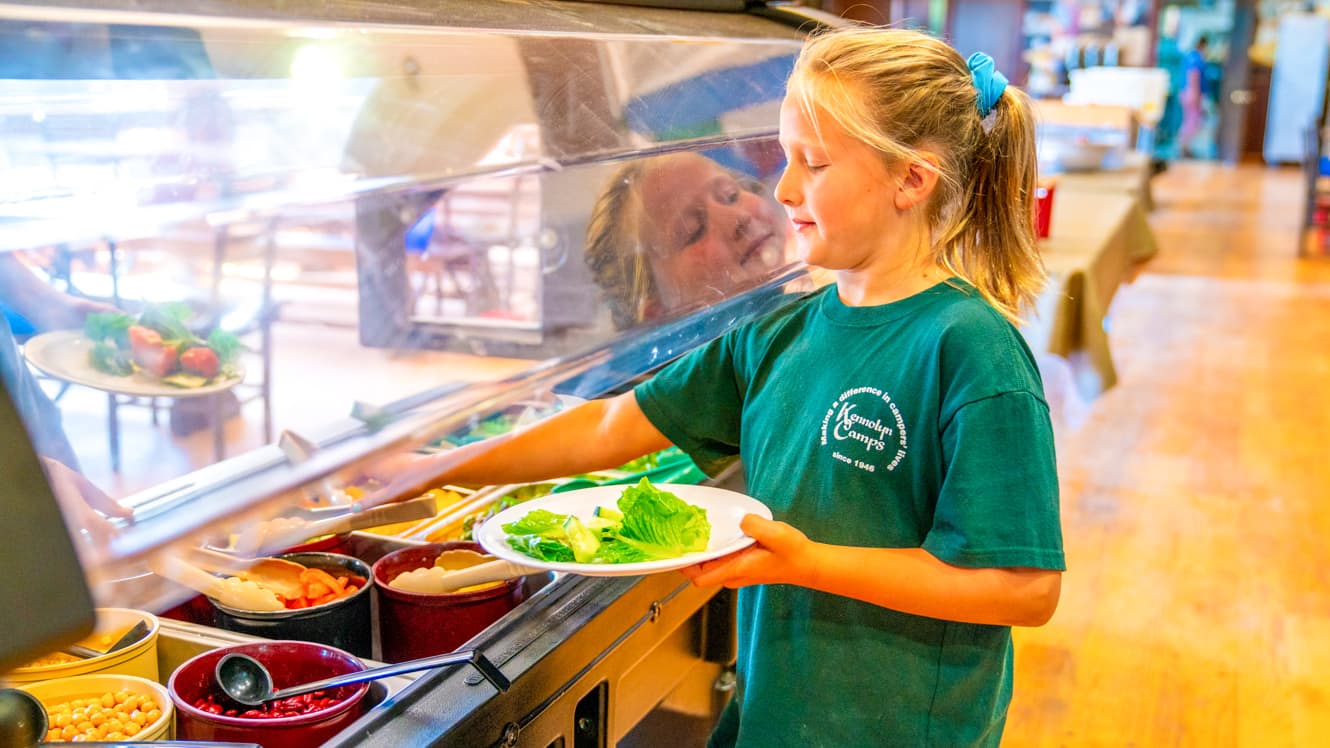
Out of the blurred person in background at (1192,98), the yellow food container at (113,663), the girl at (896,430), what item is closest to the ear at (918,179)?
the girl at (896,430)

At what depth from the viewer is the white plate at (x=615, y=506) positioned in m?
1.13

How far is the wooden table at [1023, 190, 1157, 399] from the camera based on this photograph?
3615 mm

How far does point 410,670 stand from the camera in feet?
3.70

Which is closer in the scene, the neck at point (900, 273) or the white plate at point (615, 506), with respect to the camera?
the white plate at point (615, 506)

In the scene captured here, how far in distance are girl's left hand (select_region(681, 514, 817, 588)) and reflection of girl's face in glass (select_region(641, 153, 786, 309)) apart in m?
0.48

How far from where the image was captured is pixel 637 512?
1229 millimetres

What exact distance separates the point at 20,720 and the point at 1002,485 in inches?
34.2

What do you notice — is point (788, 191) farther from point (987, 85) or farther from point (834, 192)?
point (987, 85)

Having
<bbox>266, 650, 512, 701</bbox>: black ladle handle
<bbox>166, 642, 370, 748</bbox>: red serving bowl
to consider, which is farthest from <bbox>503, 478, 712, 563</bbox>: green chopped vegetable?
<bbox>166, 642, 370, 748</bbox>: red serving bowl

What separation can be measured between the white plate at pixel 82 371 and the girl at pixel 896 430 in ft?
0.95

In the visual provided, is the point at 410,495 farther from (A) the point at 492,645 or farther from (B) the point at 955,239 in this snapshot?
(B) the point at 955,239

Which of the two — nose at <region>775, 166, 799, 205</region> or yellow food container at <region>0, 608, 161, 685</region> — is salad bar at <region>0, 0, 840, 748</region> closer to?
yellow food container at <region>0, 608, 161, 685</region>

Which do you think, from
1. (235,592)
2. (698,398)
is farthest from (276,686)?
(698,398)

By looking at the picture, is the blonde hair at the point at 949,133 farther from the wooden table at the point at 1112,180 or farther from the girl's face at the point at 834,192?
the wooden table at the point at 1112,180
